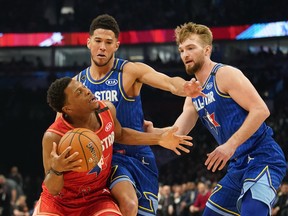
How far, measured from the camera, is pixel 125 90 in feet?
18.2

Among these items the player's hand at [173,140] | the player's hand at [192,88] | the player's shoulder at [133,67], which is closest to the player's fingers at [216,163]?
the player's hand at [173,140]

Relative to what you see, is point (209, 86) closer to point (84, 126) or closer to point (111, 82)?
point (111, 82)

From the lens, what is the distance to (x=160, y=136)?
5.15m

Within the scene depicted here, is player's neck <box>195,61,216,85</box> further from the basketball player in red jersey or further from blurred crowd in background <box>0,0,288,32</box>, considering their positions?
blurred crowd in background <box>0,0,288,32</box>

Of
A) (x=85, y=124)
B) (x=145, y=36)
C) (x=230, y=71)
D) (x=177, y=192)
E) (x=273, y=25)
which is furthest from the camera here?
(x=145, y=36)

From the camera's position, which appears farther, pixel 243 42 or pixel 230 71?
pixel 243 42

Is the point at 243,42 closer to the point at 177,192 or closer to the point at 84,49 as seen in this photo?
the point at 84,49

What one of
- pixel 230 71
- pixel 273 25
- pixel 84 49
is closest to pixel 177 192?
pixel 273 25

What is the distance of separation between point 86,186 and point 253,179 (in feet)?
4.59

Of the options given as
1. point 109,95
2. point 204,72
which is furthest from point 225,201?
point 109,95

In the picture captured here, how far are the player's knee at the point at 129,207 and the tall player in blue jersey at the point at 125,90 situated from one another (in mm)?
276

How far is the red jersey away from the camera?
4965mm

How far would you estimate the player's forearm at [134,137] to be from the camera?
5.22m

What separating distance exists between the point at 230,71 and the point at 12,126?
18.9 meters
